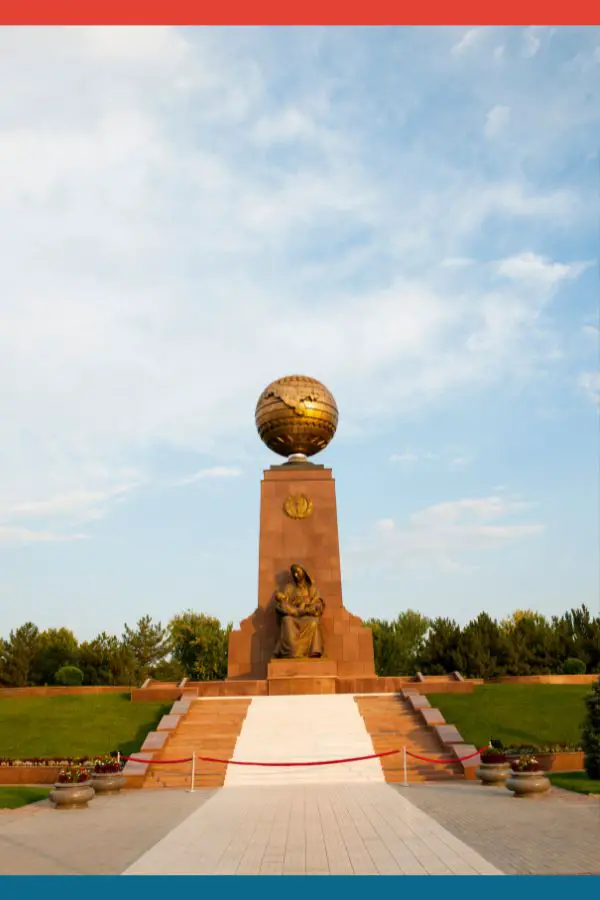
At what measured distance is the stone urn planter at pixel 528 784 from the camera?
457 inches

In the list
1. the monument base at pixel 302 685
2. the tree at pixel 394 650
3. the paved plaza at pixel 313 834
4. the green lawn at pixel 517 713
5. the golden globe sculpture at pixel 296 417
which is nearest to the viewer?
the paved plaza at pixel 313 834

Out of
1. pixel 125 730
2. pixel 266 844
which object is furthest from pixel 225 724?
pixel 266 844

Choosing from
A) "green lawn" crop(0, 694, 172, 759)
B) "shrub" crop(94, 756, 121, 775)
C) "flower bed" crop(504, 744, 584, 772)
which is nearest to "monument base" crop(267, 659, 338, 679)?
"green lawn" crop(0, 694, 172, 759)

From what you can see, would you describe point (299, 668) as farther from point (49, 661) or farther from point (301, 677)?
point (49, 661)

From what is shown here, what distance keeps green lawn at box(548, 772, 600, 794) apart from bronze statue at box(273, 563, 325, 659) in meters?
10.3

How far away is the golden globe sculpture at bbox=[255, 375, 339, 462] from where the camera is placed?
27.9 metres

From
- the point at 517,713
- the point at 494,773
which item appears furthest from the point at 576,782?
the point at 517,713

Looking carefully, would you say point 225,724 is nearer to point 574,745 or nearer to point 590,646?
point 574,745

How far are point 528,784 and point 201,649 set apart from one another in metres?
46.6

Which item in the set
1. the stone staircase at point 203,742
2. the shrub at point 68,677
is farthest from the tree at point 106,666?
the stone staircase at point 203,742

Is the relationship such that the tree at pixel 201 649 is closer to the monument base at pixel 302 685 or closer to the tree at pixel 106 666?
the tree at pixel 106 666

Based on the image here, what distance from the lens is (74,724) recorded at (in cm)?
1841

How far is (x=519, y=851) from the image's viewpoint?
24.5 ft

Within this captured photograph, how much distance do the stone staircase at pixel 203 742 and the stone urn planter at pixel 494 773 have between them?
4981 mm
